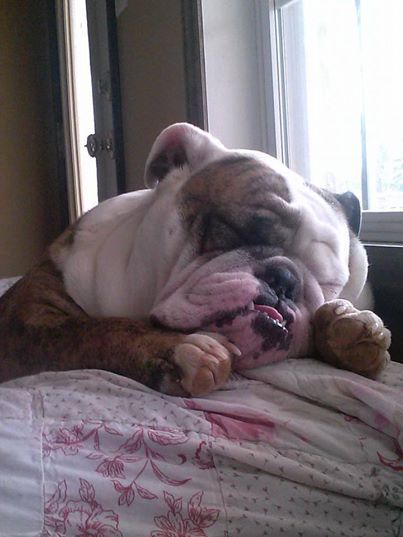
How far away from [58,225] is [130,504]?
12.1 ft

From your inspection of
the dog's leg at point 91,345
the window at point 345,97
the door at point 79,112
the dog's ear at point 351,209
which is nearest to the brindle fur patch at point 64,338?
the dog's leg at point 91,345

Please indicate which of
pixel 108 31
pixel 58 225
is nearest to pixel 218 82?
pixel 108 31

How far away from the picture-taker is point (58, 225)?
13.4ft

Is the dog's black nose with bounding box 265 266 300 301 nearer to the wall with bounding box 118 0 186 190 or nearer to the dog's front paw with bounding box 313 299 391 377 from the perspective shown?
the dog's front paw with bounding box 313 299 391 377

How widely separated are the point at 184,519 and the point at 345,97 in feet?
4.72

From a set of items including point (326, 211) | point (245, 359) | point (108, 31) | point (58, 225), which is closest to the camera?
point (245, 359)

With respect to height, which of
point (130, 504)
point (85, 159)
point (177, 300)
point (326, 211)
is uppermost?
point (85, 159)

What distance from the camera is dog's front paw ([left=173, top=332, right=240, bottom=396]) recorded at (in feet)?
2.43

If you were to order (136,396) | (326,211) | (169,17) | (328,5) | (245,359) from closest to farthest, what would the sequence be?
1. (136,396)
2. (245,359)
3. (326,211)
4. (328,5)
5. (169,17)

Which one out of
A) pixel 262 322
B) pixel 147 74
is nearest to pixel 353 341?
pixel 262 322

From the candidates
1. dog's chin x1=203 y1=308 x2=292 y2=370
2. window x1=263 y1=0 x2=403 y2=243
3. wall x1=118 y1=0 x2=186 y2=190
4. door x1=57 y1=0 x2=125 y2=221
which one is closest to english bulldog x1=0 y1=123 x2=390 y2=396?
dog's chin x1=203 y1=308 x2=292 y2=370

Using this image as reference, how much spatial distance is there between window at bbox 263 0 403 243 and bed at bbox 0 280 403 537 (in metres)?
0.87

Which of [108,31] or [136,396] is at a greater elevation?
[108,31]

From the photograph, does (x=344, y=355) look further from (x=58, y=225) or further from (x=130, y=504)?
(x=58, y=225)
